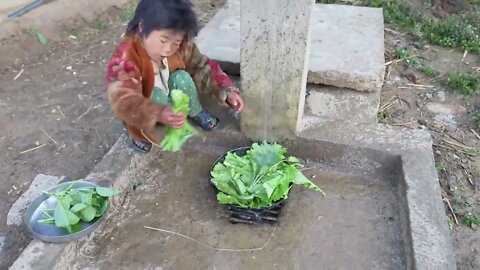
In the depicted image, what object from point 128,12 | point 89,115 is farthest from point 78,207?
point 128,12

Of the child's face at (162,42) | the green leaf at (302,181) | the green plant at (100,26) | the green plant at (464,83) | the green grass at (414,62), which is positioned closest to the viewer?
the child's face at (162,42)

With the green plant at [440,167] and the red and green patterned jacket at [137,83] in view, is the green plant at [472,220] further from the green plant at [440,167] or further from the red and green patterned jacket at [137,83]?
the red and green patterned jacket at [137,83]

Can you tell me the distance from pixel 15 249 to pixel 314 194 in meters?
1.48

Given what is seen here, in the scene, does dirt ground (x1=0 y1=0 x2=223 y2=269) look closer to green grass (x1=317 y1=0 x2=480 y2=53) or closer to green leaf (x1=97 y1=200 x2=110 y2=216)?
green leaf (x1=97 y1=200 x2=110 y2=216)

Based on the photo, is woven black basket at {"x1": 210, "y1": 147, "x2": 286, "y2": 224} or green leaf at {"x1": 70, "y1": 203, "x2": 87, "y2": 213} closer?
green leaf at {"x1": 70, "y1": 203, "x2": 87, "y2": 213}

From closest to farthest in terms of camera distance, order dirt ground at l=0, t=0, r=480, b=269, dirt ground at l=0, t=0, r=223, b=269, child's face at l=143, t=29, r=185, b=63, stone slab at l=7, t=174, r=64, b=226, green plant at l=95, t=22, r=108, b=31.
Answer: child's face at l=143, t=29, r=185, b=63 < stone slab at l=7, t=174, r=64, b=226 < dirt ground at l=0, t=0, r=480, b=269 < dirt ground at l=0, t=0, r=223, b=269 < green plant at l=95, t=22, r=108, b=31

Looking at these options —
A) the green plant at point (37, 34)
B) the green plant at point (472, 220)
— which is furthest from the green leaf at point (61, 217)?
the green plant at point (37, 34)

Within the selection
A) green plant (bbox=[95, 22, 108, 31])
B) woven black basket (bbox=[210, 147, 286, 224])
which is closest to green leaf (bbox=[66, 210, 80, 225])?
woven black basket (bbox=[210, 147, 286, 224])

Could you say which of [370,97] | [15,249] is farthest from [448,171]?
[15,249]

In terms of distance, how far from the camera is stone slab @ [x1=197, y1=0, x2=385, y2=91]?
3281 millimetres

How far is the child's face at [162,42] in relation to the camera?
8.14 feet

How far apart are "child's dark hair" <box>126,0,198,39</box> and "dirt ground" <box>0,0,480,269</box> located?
1065 mm

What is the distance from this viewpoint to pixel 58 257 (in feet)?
7.44

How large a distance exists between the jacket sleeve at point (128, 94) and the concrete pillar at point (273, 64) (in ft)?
1.77
